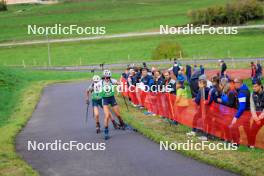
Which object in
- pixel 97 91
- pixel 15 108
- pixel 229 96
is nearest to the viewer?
pixel 229 96

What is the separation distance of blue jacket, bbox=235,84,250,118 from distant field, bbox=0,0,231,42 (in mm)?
72641

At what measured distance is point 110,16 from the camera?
352 ft

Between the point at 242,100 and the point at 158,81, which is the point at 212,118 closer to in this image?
the point at 242,100

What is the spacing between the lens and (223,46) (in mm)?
65625

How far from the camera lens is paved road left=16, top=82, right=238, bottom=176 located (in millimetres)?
11695

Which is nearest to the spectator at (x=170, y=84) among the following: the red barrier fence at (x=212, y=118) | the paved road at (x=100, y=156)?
the red barrier fence at (x=212, y=118)

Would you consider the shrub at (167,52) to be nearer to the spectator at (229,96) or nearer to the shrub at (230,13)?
the shrub at (230,13)

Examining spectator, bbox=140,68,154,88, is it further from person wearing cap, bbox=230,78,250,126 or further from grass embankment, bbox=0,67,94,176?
person wearing cap, bbox=230,78,250,126

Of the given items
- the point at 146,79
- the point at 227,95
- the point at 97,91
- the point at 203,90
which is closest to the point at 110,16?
the point at 146,79

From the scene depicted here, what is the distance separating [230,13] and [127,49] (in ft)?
56.4

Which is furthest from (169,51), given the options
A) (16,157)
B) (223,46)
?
(16,157)

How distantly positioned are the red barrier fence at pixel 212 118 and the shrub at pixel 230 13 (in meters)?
61.4

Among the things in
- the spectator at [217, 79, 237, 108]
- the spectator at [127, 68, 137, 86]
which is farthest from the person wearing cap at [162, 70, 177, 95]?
the spectator at [127, 68, 137, 86]

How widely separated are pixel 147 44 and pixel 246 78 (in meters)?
38.9
